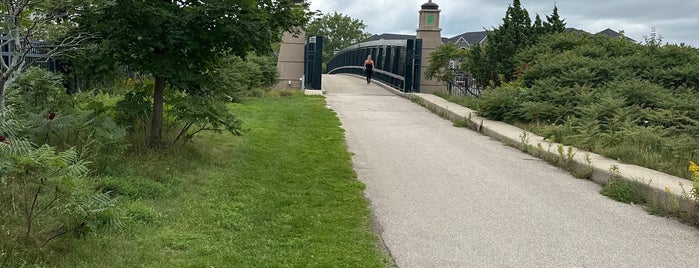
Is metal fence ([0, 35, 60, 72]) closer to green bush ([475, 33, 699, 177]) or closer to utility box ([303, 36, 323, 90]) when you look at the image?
green bush ([475, 33, 699, 177])

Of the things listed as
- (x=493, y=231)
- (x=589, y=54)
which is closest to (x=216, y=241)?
(x=493, y=231)

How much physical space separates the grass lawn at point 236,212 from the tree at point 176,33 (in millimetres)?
1057

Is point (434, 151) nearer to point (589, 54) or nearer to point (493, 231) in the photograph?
point (493, 231)

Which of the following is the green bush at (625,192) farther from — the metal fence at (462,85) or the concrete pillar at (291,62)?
the concrete pillar at (291,62)

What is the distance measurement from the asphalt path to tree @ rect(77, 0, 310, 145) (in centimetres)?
230

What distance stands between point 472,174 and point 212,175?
11.0 feet

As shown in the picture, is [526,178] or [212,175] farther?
[526,178]

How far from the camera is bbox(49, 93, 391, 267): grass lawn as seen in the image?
14.2 ft

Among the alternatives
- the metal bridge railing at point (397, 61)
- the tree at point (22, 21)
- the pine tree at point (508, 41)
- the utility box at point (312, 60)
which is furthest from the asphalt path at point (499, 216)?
the utility box at point (312, 60)

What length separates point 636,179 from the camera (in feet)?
22.8

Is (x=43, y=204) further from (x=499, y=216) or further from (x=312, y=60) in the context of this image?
(x=312, y=60)

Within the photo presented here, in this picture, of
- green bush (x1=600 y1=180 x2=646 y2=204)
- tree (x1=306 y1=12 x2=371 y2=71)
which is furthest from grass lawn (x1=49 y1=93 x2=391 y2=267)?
tree (x1=306 y1=12 x2=371 y2=71)

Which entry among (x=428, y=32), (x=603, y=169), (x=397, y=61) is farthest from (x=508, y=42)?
(x=603, y=169)

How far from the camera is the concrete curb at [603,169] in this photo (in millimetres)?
6242
